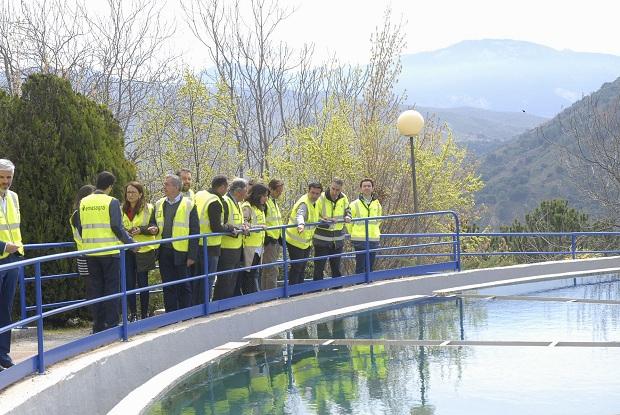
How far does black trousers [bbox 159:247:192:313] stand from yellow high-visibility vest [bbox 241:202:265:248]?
1254 mm

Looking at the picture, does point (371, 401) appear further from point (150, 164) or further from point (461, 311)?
point (150, 164)

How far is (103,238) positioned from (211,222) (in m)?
1.95

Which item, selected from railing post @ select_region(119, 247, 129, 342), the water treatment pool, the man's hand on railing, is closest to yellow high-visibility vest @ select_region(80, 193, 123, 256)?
railing post @ select_region(119, 247, 129, 342)

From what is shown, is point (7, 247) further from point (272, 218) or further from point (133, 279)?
point (272, 218)

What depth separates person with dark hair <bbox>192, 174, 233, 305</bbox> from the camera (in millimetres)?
12141

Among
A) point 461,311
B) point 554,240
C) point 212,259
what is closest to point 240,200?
point 212,259

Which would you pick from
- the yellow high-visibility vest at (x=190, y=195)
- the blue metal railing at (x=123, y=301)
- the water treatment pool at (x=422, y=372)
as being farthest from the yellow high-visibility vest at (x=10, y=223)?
the yellow high-visibility vest at (x=190, y=195)

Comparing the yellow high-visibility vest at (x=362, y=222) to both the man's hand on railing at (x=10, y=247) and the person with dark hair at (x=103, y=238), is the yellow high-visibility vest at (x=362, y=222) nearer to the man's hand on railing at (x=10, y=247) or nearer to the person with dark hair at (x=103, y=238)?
the person with dark hair at (x=103, y=238)

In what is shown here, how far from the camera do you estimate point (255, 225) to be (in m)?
13.4

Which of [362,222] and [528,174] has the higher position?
[528,174]

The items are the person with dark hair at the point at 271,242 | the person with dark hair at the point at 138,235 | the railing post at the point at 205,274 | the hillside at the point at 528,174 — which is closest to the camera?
the railing post at the point at 205,274

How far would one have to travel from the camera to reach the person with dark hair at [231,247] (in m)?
12.6

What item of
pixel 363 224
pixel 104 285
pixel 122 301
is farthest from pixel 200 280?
pixel 363 224

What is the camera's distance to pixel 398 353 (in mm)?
11234
